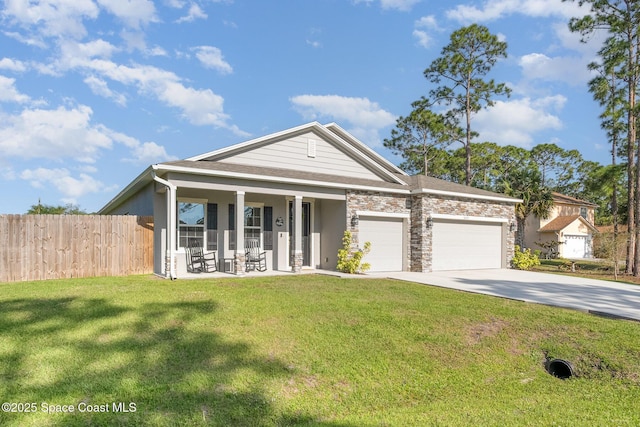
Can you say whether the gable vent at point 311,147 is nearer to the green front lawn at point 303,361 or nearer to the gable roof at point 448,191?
the gable roof at point 448,191

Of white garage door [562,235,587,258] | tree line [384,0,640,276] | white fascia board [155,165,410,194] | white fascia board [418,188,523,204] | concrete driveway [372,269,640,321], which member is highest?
tree line [384,0,640,276]

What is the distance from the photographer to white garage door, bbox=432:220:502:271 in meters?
14.5

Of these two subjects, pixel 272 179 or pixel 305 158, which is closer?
pixel 272 179

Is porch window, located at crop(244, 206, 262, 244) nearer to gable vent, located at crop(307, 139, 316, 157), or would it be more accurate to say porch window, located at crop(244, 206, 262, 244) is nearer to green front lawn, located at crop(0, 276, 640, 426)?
gable vent, located at crop(307, 139, 316, 157)

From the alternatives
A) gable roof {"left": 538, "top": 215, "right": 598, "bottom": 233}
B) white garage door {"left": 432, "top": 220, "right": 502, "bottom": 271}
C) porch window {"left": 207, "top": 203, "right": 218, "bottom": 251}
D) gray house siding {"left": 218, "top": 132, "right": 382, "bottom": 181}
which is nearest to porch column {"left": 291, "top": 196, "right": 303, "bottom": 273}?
gray house siding {"left": 218, "top": 132, "right": 382, "bottom": 181}

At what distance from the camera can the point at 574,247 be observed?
104 feet

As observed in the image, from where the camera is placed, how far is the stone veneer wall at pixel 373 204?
13.1 metres

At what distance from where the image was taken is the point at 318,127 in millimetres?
13523

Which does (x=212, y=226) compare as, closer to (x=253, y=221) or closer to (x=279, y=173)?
(x=253, y=221)

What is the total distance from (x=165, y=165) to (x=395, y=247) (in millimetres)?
8713

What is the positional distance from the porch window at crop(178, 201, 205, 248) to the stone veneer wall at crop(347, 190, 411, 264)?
5.05 meters

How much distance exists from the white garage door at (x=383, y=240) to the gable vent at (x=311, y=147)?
3.04 meters

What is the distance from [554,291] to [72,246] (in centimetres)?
1377

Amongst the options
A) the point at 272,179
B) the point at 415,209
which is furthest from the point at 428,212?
the point at 272,179
